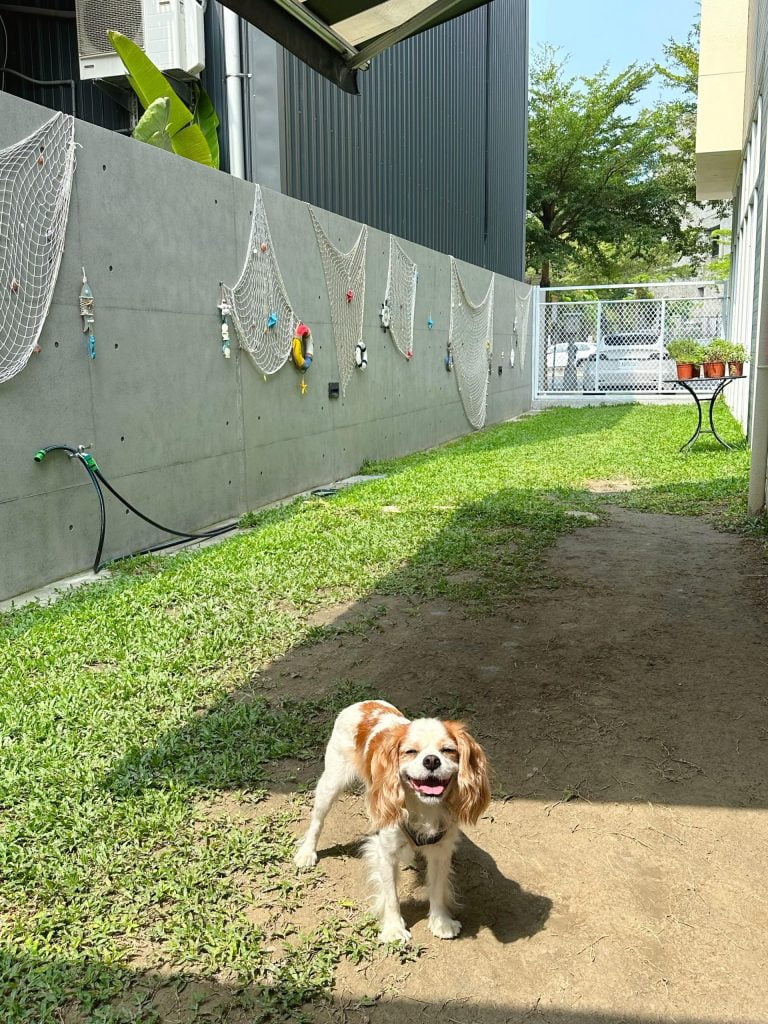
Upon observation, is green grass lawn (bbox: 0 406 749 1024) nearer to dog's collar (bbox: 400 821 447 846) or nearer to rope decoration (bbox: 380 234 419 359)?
dog's collar (bbox: 400 821 447 846)

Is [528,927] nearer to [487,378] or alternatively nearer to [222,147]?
[222,147]

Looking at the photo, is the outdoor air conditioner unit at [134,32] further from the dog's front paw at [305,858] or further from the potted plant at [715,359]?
the dog's front paw at [305,858]

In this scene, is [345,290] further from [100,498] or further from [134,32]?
[100,498]

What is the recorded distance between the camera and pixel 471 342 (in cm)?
1498

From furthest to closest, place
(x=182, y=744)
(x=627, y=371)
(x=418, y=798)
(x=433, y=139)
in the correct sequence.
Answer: (x=627, y=371) < (x=433, y=139) < (x=182, y=744) < (x=418, y=798)

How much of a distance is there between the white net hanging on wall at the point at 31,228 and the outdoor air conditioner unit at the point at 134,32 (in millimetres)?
3642

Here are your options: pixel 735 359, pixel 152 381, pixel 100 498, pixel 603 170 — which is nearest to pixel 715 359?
pixel 735 359

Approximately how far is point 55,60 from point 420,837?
32.6 ft

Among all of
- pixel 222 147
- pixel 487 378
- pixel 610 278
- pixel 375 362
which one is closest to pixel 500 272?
pixel 487 378

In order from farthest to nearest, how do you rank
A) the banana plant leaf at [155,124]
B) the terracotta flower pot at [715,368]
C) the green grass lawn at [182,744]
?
the terracotta flower pot at [715,368] → the banana plant leaf at [155,124] → the green grass lawn at [182,744]

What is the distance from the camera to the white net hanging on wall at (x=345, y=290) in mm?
9180

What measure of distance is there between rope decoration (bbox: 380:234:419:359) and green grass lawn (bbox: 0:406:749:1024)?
4.17 meters

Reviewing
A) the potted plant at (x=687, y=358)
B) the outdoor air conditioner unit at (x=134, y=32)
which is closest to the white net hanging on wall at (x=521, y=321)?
the potted plant at (x=687, y=358)

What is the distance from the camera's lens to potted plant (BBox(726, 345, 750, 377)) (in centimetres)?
1038
